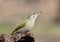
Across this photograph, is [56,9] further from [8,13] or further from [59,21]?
[8,13]

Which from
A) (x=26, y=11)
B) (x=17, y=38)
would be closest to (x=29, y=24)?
(x=17, y=38)

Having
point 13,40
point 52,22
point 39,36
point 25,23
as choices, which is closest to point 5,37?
point 13,40

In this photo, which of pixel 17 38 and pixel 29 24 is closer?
pixel 17 38

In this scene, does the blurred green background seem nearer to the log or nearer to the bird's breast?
the bird's breast

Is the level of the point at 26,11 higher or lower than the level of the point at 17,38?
higher

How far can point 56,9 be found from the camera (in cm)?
2370

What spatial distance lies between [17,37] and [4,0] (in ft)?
45.6

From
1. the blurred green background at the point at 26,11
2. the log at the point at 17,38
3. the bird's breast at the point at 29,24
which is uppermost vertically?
the blurred green background at the point at 26,11

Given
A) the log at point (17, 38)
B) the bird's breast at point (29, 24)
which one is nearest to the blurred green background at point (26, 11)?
the bird's breast at point (29, 24)

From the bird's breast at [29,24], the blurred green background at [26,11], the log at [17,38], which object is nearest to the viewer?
the log at [17,38]

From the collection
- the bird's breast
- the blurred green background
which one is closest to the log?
the bird's breast

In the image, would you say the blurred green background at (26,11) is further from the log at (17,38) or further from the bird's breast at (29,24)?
the log at (17,38)

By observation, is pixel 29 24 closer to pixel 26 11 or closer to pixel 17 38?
pixel 17 38

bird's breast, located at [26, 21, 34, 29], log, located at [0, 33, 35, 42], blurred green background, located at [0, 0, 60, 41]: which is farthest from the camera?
blurred green background, located at [0, 0, 60, 41]
